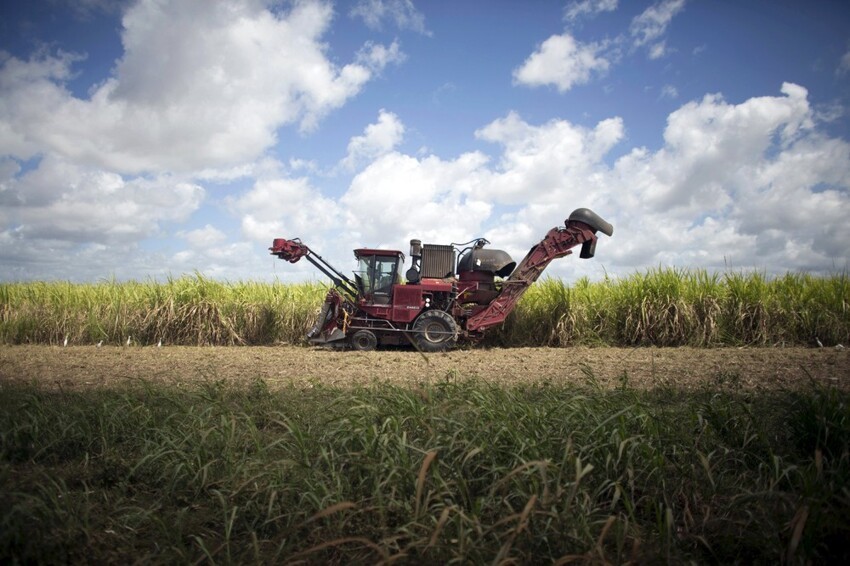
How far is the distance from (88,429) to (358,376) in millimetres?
3558

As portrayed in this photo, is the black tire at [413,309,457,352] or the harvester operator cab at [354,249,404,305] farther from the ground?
the harvester operator cab at [354,249,404,305]

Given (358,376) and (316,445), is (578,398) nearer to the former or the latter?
(316,445)

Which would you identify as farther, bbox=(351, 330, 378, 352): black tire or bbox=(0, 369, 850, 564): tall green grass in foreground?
bbox=(351, 330, 378, 352): black tire

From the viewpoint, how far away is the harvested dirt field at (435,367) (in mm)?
6324

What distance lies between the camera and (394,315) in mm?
11414

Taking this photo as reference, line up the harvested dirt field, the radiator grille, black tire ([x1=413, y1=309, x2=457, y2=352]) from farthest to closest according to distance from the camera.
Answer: the radiator grille → black tire ([x1=413, y1=309, x2=457, y2=352]) → the harvested dirt field

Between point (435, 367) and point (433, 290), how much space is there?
352 centimetres

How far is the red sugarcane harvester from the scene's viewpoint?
441 inches

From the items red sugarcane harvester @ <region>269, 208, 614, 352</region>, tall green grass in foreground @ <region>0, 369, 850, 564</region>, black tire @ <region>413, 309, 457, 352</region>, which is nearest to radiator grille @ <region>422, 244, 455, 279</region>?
red sugarcane harvester @ <region>269, 208, 614, 352</region>

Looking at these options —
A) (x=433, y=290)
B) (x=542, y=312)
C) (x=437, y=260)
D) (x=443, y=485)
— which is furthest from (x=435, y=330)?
(x=443, y=485)

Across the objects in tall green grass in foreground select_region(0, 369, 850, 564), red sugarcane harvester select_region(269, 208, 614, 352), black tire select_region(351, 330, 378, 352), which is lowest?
tall green grass in foreground select_region(0, 369, 850, 564)

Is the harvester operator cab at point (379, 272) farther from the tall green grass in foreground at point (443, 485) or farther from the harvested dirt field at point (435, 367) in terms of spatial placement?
the tall green grass in foreground at point (443, 485)

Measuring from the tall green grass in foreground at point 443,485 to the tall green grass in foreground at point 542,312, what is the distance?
8.03 meters

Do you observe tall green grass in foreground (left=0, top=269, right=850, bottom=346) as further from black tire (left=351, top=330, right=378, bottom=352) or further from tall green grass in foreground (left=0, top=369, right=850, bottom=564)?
tall green grass in foreground (left=0, top=369, right=850, bottom=564)
